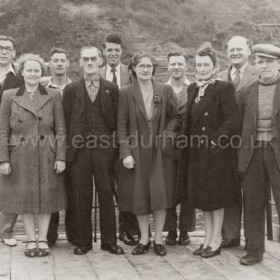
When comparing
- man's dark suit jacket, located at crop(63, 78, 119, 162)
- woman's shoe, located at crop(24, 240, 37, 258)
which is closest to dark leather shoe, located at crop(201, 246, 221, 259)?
man's dark suit jacket, located at crop(63, 78, 119, 162)

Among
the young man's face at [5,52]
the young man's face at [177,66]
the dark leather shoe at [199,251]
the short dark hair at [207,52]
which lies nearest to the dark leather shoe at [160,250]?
the dark leather shoe at [199,251]

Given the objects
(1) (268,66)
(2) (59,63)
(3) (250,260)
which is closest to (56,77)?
(2) (59,63)

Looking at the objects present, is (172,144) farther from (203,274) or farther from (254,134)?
(203,274)

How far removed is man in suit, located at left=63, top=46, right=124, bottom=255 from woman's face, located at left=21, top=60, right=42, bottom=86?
0.98ft

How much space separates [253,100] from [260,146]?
391 millimetres

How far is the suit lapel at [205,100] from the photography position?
516 cm

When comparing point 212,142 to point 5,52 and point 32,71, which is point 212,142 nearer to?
point 32,71

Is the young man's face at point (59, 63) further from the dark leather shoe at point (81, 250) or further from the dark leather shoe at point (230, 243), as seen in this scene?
the dark leather shoe at point (230, 243)

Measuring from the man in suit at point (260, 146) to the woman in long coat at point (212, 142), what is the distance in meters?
0.15

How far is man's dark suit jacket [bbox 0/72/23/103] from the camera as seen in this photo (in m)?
5.70

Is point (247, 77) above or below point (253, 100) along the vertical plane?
above

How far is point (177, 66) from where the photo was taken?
5633mm

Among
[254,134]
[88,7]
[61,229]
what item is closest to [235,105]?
[254,134]

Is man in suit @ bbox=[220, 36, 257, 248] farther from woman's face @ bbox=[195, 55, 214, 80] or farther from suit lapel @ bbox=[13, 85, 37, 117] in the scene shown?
suit lapel @ bbox=[13, 85, 37, 117]
